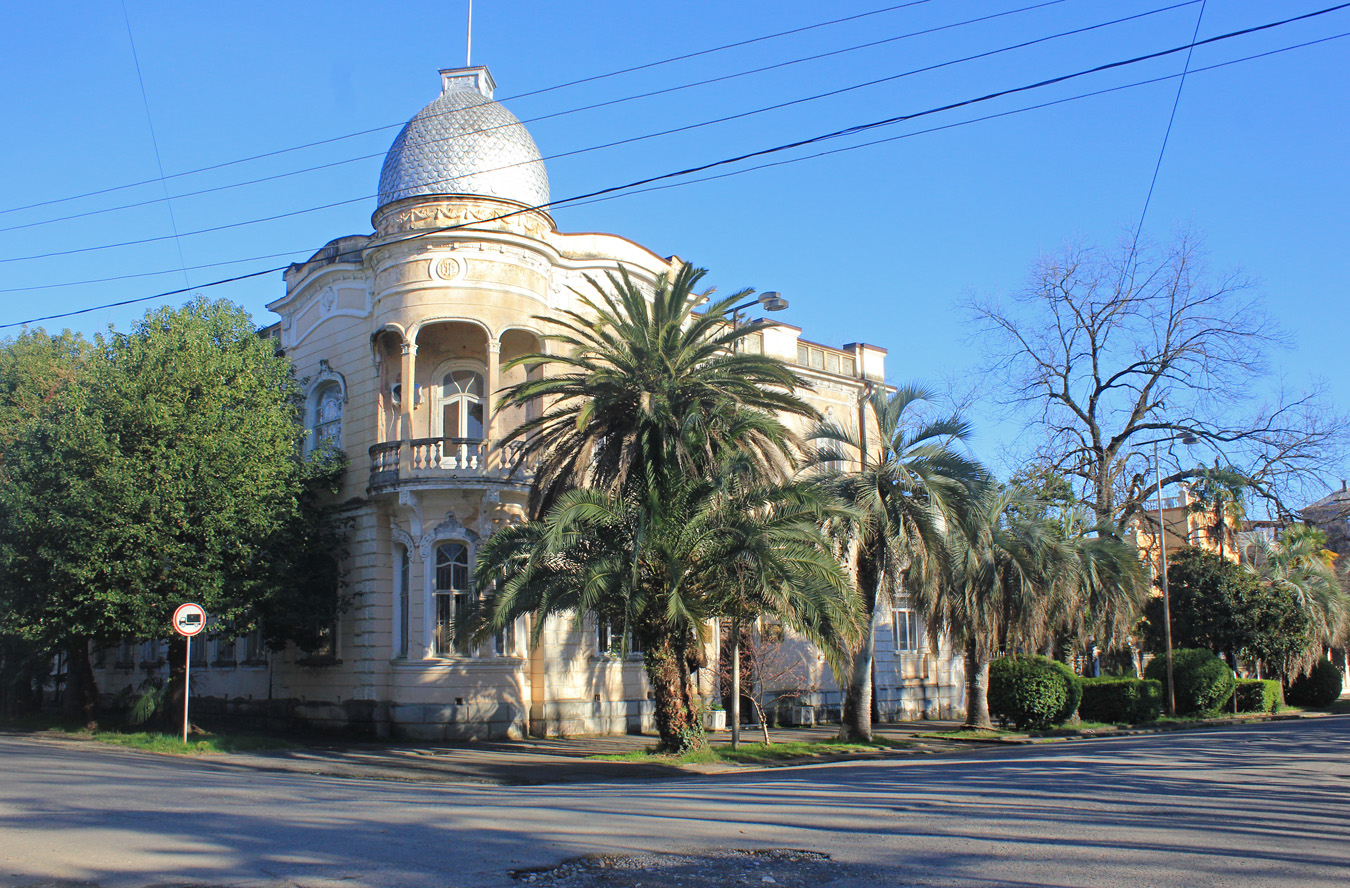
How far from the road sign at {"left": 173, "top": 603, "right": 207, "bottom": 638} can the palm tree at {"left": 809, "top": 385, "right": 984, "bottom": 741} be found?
1312cm

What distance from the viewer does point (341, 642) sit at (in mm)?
25859

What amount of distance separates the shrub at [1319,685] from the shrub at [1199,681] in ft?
31.4

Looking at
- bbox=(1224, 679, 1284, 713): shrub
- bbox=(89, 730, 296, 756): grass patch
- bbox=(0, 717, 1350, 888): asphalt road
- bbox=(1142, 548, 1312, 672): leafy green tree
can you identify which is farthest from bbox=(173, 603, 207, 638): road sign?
bbox=(1224, 679, 1284, 713): shrub

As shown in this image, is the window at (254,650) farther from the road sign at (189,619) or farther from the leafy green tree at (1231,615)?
the leafy green tree at (1231,615)

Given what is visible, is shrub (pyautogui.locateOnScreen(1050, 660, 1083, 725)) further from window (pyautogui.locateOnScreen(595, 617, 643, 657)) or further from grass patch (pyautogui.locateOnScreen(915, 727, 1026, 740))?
window (pyautogui.locateOnScreen(595, 617, 643, 657))

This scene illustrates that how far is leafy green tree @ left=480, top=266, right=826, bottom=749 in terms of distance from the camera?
61.0 ft

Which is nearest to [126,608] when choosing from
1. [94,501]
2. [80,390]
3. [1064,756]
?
[94,501]

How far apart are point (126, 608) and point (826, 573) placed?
14908 millimetres

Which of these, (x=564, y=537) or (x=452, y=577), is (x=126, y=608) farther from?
(x=564, y=537)

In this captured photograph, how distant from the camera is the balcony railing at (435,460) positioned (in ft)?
77.6

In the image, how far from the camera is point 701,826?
369 inches

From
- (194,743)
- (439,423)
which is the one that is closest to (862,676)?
(439,423)

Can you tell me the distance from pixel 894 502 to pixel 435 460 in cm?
1047

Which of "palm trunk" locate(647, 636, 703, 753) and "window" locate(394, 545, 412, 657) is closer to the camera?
"palm trunk" locate(647, 636, 703, 753)
